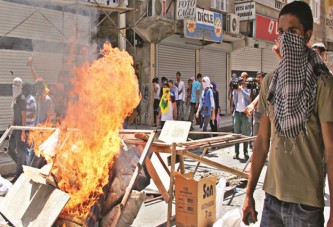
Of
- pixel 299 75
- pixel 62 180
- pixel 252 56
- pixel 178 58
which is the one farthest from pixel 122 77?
pixel 252 56

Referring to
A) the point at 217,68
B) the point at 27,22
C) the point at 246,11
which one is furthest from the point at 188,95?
the point at 246,11

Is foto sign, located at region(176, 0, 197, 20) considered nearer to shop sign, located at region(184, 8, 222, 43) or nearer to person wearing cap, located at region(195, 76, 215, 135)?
shop sign, located at region(184, 8, 222, 43)

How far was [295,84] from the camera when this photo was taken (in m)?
2.06

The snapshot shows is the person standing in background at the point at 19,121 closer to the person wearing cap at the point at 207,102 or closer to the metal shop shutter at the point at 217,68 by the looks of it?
the person wearing cap at the point at 207,102

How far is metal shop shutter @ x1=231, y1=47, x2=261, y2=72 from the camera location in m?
20.9

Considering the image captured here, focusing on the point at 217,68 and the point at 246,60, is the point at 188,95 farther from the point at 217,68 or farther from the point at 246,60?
the point at 246,60

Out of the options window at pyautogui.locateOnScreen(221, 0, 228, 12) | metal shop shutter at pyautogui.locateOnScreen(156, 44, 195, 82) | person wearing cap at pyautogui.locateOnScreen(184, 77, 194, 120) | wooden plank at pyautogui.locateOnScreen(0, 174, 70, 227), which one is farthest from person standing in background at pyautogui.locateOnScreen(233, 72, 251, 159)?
window at pyautogui.locateOnScreen(221, 0, 228, 12)

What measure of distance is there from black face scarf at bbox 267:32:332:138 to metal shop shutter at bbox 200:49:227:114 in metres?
16.3

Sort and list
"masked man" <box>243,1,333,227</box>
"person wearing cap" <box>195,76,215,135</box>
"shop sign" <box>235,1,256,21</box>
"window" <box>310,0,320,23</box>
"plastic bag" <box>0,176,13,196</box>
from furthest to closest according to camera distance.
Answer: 1. "window" <box>310,0,320,23</box>
2. "shop sign" <box>235,1,256,21</box>
3. "person wearing cap" <box>195,76,215,135</box>
4. "plastic bag" <box>0,176,13,196</box>
5. "masked man" <box>243,1,333,227</box>

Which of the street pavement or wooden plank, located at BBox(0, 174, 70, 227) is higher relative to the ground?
wooden plank, located at BBox(0, 174, 70, 227)

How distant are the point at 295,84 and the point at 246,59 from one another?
20382mm

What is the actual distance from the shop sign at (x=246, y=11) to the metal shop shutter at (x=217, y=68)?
206cm

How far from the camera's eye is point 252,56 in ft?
73.6

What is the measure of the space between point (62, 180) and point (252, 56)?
1992 centimetres
